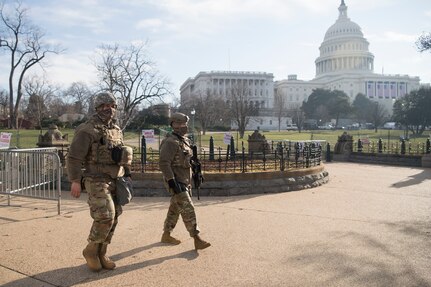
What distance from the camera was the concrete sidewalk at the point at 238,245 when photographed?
4.16 m

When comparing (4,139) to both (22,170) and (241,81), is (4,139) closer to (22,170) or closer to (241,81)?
(22,170)

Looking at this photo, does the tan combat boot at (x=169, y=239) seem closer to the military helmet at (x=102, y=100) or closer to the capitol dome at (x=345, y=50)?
the military helmet at (x=102, y=100)

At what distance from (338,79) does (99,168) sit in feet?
439

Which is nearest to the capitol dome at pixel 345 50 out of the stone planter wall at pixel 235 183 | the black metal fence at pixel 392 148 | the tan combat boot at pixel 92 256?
the black metal fence at pixel 392 148

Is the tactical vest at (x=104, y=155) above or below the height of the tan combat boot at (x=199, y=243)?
above

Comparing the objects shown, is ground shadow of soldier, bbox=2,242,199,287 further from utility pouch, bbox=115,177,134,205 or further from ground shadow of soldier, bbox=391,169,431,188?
ground shadow of soldier, bbox=391,169,431,188

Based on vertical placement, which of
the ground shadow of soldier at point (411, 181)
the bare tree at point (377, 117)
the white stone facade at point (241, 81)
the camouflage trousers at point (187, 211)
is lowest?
the ground shadow of soldier at point (411, 181)

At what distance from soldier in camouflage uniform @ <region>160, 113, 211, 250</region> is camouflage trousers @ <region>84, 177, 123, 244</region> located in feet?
3.07

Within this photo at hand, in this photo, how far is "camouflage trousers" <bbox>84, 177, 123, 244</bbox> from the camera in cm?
414

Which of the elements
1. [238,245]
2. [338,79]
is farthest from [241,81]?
[238,245]

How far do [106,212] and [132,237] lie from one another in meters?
1.65

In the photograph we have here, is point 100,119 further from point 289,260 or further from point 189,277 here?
point 289,260

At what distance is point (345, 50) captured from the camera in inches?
5153

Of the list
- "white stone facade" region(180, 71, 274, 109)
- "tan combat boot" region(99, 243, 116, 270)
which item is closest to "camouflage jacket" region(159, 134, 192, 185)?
"tan combat boot" region(99, 243, 116, 270)
